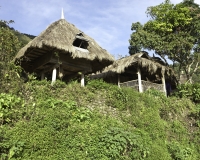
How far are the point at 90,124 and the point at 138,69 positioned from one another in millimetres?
7572

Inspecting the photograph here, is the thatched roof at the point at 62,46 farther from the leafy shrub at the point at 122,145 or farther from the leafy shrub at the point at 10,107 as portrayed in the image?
the leafy shrub at the point at 122,145

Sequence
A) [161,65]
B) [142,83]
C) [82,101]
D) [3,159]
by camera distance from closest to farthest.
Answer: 1. [3,159]
2. [82,101]
3. [142,83]
4. [161,65]

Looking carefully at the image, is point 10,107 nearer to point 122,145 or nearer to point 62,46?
point 122,145

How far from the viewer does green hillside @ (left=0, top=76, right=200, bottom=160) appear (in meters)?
6.67

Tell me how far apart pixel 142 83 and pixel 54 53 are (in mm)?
5985

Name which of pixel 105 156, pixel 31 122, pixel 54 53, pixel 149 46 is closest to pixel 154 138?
pixel 105 156

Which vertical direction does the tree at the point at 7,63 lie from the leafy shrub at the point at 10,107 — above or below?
above

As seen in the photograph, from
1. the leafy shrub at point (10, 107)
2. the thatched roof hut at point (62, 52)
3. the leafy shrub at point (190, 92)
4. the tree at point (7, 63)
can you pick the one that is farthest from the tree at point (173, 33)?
the leafy shrub at point (10, 107)

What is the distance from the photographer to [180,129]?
10898 mm

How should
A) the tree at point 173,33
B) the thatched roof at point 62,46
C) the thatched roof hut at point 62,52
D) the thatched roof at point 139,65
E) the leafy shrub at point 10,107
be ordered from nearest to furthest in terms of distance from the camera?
the leafy shrub at point 10,107, the thatched roof at point 62,46, the thatched roof hut at point 62,52, the thatched roof at point 139,65, the tree at point 173,33

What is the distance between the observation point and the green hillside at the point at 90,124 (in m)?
6.67

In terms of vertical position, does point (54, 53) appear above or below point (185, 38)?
below

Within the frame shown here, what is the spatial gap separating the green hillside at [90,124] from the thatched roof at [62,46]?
1808 millimetres

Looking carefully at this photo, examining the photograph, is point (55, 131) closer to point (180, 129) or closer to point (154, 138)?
point (154, 138)
